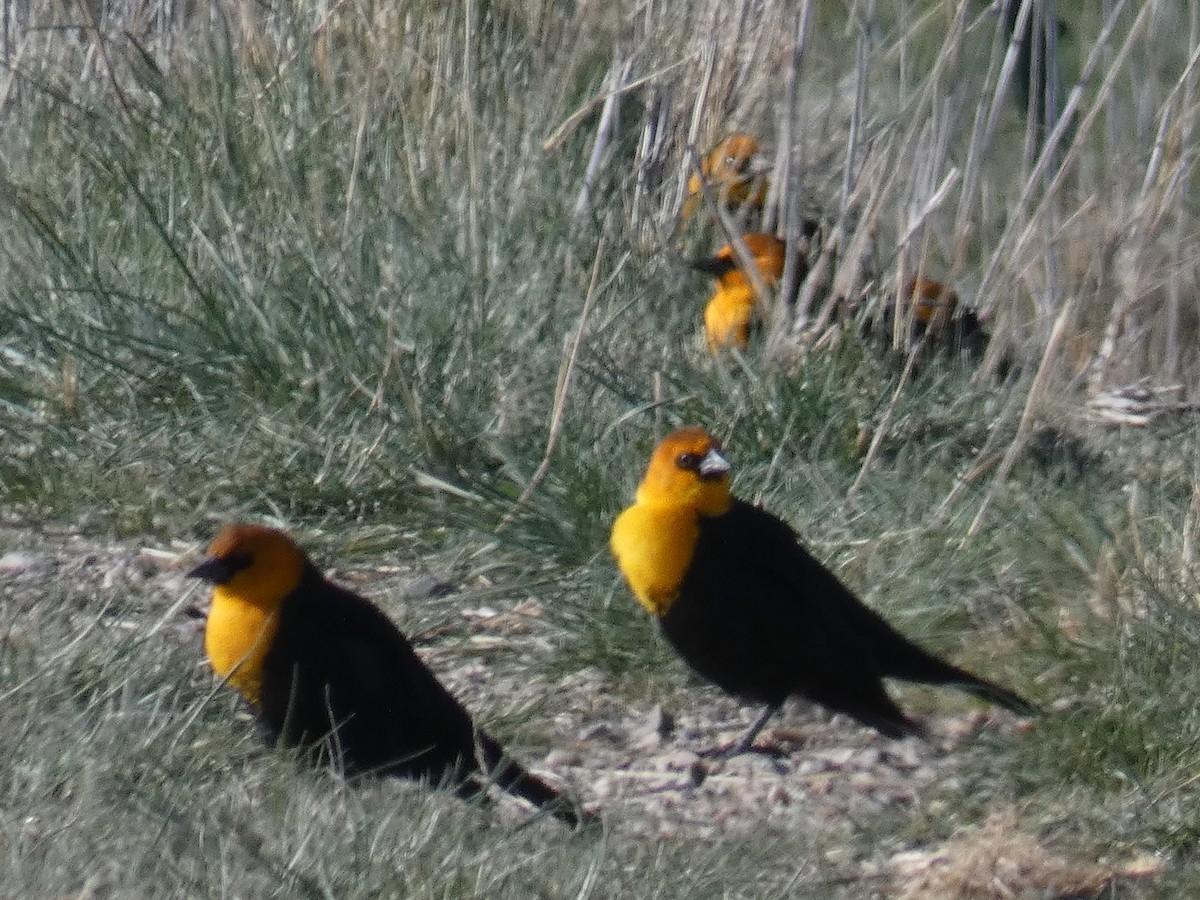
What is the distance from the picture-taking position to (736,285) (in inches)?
225

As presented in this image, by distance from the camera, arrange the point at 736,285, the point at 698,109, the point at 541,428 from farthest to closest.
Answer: the point at 698,109 < the point at 736,285 < the point at 541,428

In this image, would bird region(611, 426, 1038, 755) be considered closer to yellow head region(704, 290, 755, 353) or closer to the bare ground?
the bare ground

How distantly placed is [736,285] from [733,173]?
0.62m

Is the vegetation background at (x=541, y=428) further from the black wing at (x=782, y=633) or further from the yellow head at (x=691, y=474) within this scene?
the yellow head at (x=691, y=474)

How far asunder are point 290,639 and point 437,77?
2601mm

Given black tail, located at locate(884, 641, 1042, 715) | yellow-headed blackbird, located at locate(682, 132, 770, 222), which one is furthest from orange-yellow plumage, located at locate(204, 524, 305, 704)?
yellow-headed blackbird, located at locate(682, 132, 770, 222)

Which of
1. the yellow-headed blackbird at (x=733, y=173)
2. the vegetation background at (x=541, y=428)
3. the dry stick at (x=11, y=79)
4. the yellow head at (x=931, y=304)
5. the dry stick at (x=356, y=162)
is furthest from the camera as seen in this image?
the yellow-headed blackbird at (x=733, y=173)

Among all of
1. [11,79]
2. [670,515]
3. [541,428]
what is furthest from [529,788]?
[11,79]

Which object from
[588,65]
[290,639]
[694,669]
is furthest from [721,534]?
[588,65]

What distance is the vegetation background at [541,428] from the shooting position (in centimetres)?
332

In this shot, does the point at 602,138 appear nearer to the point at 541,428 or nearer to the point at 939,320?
the point at 939,320

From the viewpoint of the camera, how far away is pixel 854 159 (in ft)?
17.7

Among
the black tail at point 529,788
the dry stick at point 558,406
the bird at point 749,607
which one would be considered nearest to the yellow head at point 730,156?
the dry stick at point 558,406

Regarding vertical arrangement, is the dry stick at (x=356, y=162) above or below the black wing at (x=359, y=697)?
above
